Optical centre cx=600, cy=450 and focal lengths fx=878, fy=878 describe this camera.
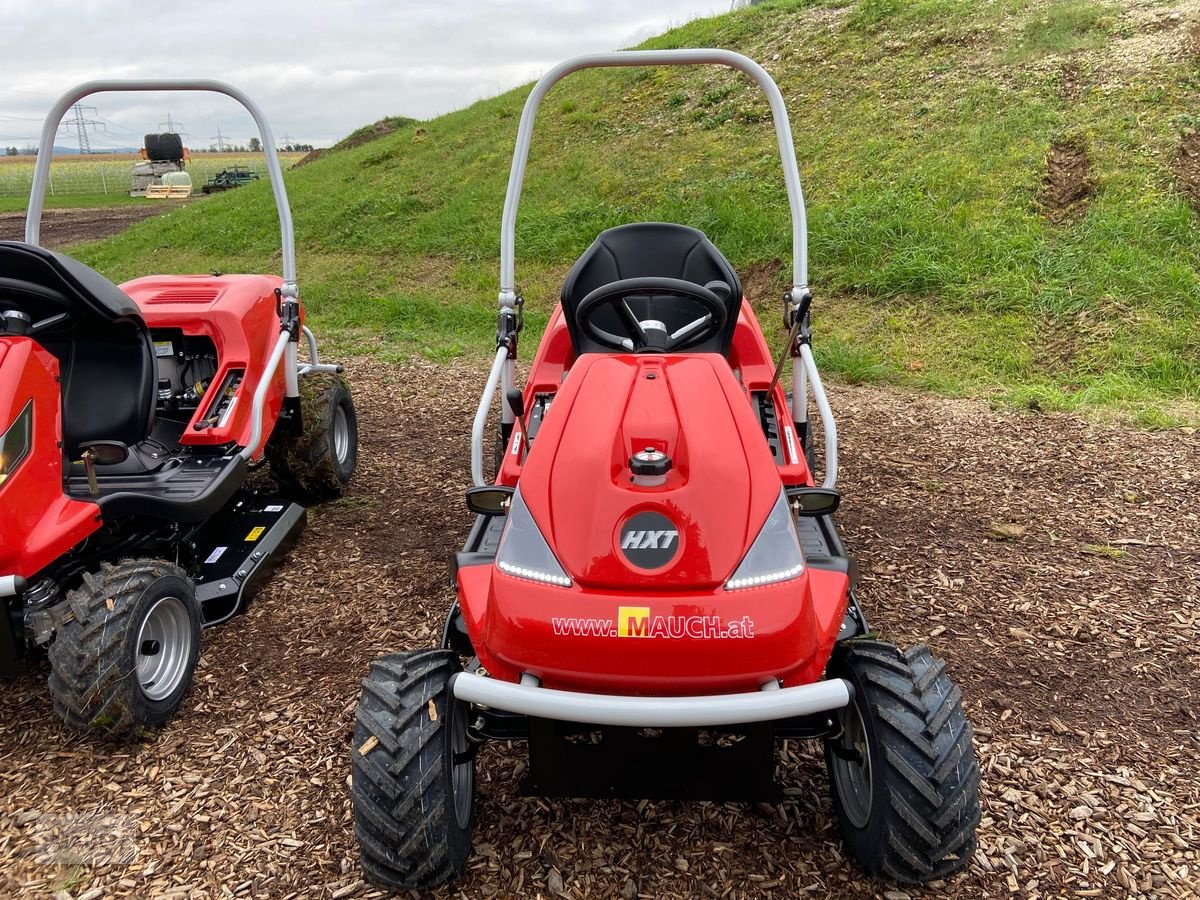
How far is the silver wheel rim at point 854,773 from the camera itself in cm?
209

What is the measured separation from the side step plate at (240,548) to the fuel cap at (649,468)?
200cm

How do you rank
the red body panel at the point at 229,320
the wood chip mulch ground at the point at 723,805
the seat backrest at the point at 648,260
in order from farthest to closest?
the red body panel at the point at 229,320 → the seat backrest at the point at 648,260 → the wood chip mulch ground at the point at 723,805

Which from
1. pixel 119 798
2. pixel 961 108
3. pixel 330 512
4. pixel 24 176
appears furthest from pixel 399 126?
pixel 24 176

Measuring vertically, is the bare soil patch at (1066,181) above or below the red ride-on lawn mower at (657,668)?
above

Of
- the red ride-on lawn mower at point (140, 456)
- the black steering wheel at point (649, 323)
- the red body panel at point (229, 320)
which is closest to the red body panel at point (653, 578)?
the black steering wheel at point (649, 323)

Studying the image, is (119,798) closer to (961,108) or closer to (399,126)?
(961,108)

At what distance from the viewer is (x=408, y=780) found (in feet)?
6.40

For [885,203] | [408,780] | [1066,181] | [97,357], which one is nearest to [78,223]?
[885,203]

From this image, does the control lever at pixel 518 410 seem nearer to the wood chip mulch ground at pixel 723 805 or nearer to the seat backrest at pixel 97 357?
the wood chip mulch ground at pixel 723 805

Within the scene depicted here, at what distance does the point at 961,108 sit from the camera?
9.72 metres

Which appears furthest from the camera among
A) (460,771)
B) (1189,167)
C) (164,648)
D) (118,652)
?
(1189,167)

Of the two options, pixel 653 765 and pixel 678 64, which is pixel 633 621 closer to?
pixel 653 765

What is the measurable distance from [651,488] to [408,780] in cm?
85

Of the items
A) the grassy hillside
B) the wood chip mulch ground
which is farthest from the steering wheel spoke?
the grassy hillside
